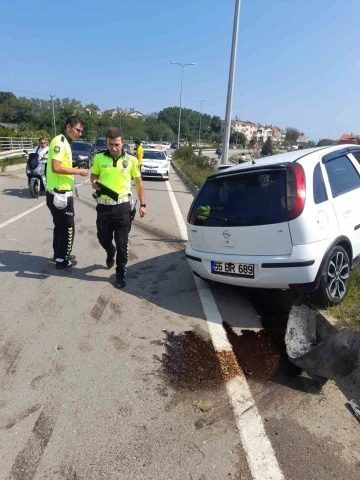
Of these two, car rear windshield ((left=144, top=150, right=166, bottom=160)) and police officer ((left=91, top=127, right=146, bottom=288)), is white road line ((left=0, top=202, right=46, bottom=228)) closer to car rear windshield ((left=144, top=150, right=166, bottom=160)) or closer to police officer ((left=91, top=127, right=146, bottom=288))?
police officer ((left=91, top=127, right=146, bottom=288))

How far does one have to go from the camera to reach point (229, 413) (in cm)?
272

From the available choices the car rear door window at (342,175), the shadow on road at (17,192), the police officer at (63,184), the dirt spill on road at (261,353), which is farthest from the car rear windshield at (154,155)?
the dirt spill on road at (261,353)

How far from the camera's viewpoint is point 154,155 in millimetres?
21781

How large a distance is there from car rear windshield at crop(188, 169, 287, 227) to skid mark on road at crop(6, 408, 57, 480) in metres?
2.44

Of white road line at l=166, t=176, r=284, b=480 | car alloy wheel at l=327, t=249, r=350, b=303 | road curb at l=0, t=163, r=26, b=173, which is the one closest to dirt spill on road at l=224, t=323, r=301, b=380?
white road line at l=166, t=176, r=284, b=480

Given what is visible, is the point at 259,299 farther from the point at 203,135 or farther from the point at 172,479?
the point at 203,135

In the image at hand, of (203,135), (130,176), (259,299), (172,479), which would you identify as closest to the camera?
(172,479)

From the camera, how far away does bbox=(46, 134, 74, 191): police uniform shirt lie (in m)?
5.11

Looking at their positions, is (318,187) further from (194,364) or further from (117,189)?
(117,189)

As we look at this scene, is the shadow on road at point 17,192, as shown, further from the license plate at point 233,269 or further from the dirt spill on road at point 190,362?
the dirt spill on road at point 190,362

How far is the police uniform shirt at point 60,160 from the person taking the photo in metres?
5.11

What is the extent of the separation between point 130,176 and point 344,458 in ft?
12.2

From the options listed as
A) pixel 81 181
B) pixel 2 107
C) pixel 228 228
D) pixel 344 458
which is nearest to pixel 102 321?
pixel 228 228

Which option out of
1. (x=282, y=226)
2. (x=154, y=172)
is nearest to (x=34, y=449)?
(x=282, y=226)
